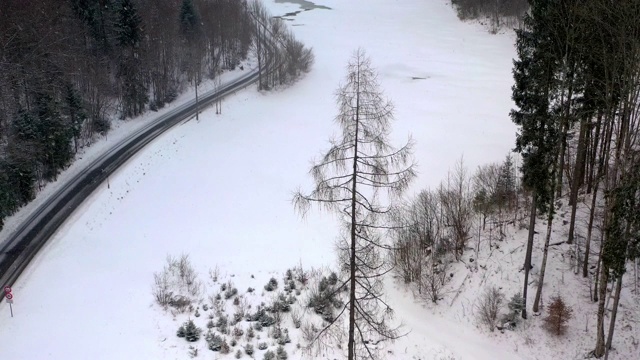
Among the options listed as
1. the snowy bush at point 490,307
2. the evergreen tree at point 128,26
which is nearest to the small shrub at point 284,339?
the snowy bush at point 490,307

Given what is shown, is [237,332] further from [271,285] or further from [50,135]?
[50,135]

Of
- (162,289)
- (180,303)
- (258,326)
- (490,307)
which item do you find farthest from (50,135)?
(490,307)

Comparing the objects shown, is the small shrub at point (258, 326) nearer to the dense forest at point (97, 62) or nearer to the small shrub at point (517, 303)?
the small shrub at point (517, 303)

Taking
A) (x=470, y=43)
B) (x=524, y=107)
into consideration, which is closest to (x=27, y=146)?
(x=524, y=107)

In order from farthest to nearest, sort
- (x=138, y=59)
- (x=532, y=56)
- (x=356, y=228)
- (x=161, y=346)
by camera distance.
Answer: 1. (x=138, y=59)
2. (x=161, y=346)
3. (x=532, y=56)
4. (x=356, y=228)

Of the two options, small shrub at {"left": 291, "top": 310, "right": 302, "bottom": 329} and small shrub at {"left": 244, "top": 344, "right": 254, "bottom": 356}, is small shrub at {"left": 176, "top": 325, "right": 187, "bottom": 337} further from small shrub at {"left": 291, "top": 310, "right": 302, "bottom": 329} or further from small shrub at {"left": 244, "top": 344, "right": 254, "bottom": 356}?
small shrub at {"left": 291, "top": 310, "right": 302, "bottom": 329}

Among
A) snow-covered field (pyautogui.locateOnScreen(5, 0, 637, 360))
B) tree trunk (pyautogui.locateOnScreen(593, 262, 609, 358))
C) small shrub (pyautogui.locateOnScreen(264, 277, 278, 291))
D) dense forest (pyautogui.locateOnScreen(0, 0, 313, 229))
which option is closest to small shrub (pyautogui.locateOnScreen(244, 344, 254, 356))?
snow-covered field (pyautogui.locateOnScreen(5, 0, 637, 360))

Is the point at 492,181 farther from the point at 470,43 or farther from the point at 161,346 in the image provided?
the point at 470,43
